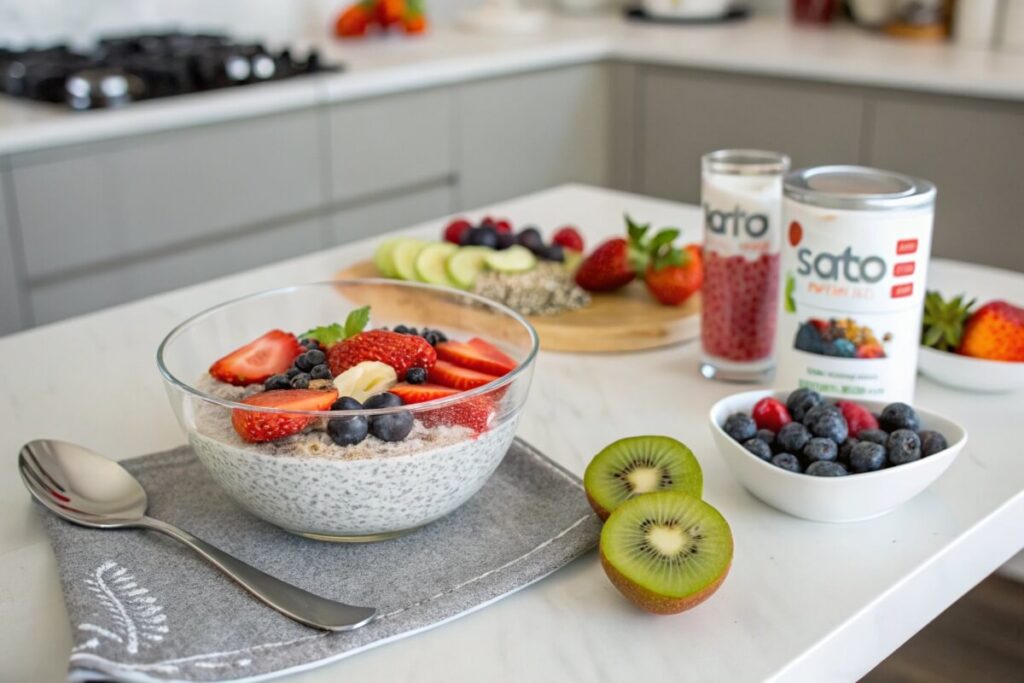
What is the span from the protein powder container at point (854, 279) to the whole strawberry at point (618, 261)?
1.10ft

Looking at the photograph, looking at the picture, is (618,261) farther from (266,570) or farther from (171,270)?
(171,270)

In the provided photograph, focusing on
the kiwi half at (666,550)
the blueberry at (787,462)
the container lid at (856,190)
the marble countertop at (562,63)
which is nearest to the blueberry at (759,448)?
the blueberry at (787,462)

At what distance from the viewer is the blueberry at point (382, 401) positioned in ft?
2.72

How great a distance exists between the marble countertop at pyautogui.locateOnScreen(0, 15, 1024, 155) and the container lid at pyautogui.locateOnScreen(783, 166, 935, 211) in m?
1.48

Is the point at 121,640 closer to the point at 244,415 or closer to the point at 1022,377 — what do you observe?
the point at 244,415

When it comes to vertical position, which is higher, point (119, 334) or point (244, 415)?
point (244, 415)

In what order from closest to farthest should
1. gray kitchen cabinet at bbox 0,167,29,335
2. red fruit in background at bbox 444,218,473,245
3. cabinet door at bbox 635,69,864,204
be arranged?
1. red fruit in background at bbox 444,218,473,245
2. gray kitchen cabinet at bbox 0,167,29,335
3. cabinet door at bbox 635,69,864,204

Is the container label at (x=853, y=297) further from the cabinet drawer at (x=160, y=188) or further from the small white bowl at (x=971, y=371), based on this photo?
the cabinet drawer at (x=160, y=188)

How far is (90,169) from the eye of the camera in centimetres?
212

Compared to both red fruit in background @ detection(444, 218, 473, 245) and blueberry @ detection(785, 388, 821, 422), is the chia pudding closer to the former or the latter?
blueberry @ detection(785, 388, 821, 422)

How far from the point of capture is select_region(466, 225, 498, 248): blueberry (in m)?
1.48

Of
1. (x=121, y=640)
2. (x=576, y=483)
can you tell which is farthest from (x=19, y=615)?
(x=576, y=483)

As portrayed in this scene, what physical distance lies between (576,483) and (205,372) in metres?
0.35

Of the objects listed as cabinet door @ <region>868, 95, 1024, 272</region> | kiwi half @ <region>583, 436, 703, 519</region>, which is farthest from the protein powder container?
cabinet door @ <region>868, 95, 1024, 272</region>
